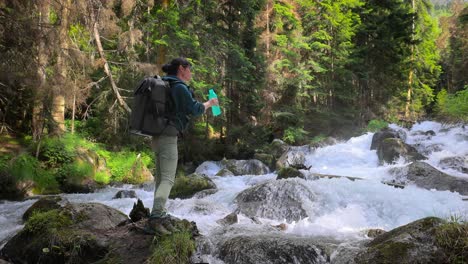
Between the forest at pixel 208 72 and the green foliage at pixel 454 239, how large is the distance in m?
8.59

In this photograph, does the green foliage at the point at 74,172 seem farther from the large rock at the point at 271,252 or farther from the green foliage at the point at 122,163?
the large rock at the point at 271,252

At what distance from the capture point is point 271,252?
4547mm

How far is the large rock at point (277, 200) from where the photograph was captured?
26.1ft

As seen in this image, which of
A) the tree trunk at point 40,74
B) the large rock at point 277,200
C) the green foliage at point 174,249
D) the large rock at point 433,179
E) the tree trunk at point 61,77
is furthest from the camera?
the tree trunk at point 61,77

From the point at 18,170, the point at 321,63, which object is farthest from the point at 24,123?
the point at 321,63

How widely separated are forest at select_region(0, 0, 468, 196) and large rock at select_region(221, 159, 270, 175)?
9.95ft

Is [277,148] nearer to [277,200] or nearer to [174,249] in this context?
[277,200]

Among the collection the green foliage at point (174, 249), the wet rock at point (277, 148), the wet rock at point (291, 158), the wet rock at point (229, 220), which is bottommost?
the wet rock at point (229, 220)

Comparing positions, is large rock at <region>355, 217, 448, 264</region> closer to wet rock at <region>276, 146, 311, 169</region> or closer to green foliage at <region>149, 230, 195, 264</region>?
green foliage at <region>149, 230, 195, 264</region>

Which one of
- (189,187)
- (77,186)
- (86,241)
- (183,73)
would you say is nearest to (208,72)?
(77,186)

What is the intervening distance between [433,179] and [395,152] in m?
5.06

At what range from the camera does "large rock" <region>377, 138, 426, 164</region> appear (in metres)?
15.4

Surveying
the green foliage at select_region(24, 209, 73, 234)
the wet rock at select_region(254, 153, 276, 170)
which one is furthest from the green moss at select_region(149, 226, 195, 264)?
the wet rock at select_region(254, 153, 276, 170)

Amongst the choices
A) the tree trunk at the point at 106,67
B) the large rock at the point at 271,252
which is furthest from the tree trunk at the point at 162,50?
the large rock at the point at 271,252
